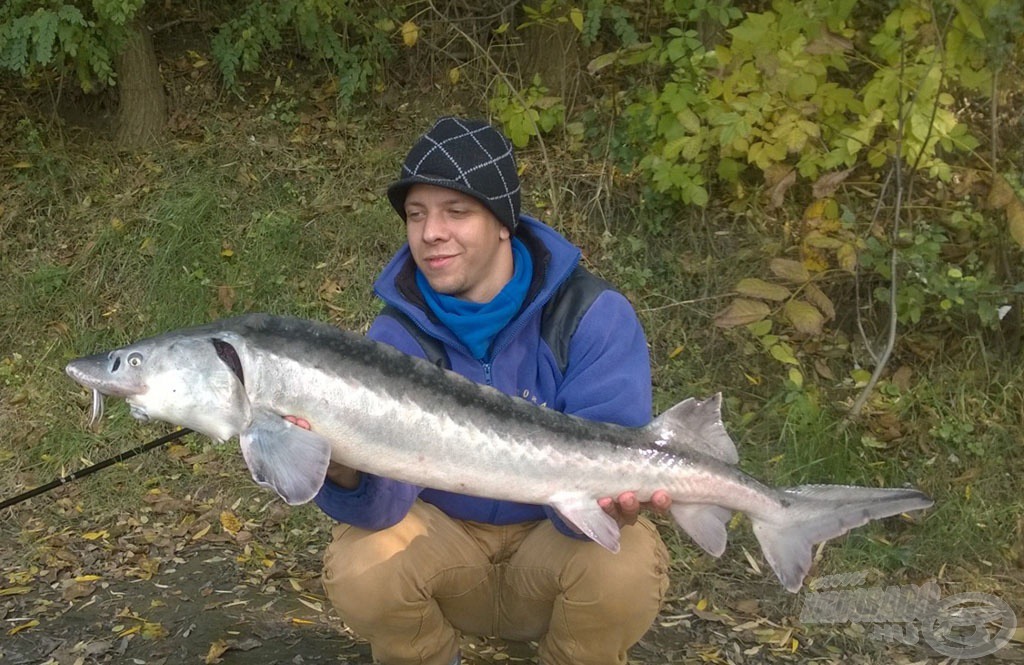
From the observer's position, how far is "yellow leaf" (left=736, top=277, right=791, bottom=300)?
4.55 m

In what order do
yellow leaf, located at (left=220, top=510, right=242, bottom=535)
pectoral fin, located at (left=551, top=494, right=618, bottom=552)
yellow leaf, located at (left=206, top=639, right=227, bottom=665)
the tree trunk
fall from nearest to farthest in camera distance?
pectoral fin, located at (left=551, top=494, right=618, bottom=552), yellow leaf, located at (left=206, top=639, right=227, bottom=665), yellow leaf, located at (left=220, top=510, right=242, bottom=535), the tree trunk

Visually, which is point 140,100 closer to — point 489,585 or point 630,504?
point 489,585

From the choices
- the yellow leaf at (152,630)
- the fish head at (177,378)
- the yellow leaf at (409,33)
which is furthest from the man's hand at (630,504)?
the yellow leaf at (409,33)

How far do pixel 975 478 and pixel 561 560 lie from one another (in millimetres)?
2557

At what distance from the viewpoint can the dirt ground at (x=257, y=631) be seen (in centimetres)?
386

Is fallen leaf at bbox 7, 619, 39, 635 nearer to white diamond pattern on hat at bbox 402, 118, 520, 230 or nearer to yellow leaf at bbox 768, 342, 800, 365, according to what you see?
white diamond pattern on hat at bbox 402, 118, 520, 230

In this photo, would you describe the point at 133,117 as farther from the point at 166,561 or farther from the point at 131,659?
the point at 131,659

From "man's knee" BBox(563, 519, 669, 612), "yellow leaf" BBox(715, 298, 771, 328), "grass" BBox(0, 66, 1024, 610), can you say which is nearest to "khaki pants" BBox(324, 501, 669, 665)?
"man's knee" BBox(563, 519, 669, 612)

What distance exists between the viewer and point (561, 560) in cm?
312

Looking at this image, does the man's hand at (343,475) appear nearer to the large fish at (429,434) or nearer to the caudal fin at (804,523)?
the large fish at (429,434)

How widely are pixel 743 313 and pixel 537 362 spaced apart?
170 centimetres

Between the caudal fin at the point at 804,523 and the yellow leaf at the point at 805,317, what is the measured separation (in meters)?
1.69

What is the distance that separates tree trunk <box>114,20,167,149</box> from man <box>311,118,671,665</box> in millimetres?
4412

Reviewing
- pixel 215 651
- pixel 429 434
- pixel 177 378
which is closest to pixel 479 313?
pixel 429 434
